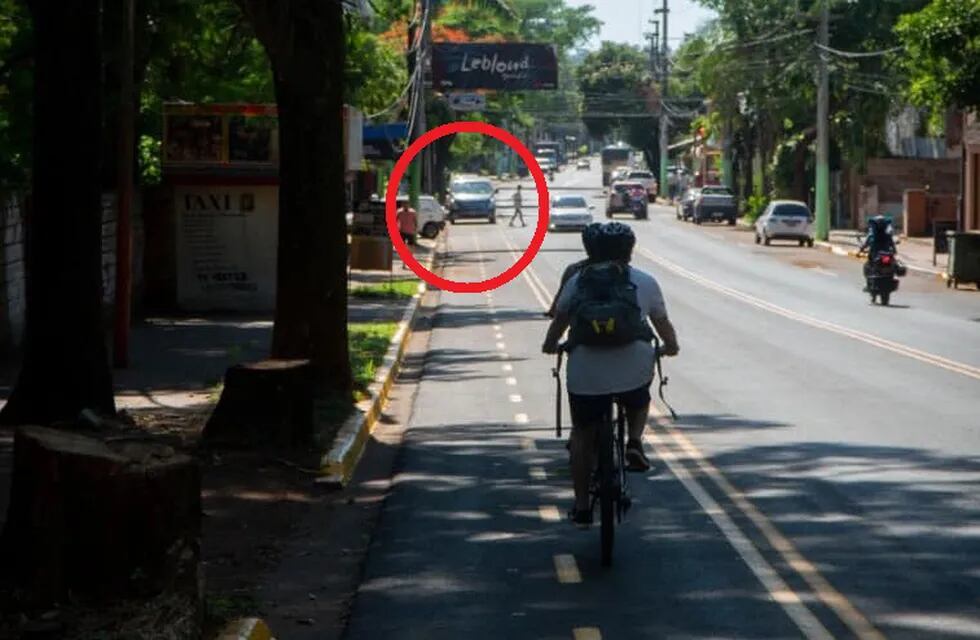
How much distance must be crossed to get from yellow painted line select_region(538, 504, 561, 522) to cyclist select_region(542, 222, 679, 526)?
5.78ft

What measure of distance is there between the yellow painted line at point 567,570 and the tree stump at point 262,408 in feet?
15.8

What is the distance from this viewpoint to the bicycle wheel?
10500 millimetres

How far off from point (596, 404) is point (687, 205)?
260 ft

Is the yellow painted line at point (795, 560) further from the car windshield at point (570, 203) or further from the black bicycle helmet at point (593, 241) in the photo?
the car windshield at point (570, 203)

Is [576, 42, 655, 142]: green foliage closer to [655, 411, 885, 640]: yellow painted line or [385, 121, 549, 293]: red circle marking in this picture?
[385, 121, 549, 293]: red circle marking

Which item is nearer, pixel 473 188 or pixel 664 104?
pixel 473 188

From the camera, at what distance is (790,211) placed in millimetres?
66625

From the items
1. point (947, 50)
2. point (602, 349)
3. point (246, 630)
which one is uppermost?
point (947, 50)

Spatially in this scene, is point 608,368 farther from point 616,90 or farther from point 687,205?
point 616,90

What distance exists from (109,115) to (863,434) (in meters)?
16.9

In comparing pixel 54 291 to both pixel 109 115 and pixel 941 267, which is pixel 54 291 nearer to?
pixel 109 115

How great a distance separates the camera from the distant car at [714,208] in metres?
86.0

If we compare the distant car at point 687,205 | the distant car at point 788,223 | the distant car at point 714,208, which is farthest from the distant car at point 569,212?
the distant car at point 687,205

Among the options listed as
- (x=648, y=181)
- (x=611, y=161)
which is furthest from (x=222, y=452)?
(x=611, y=161)
